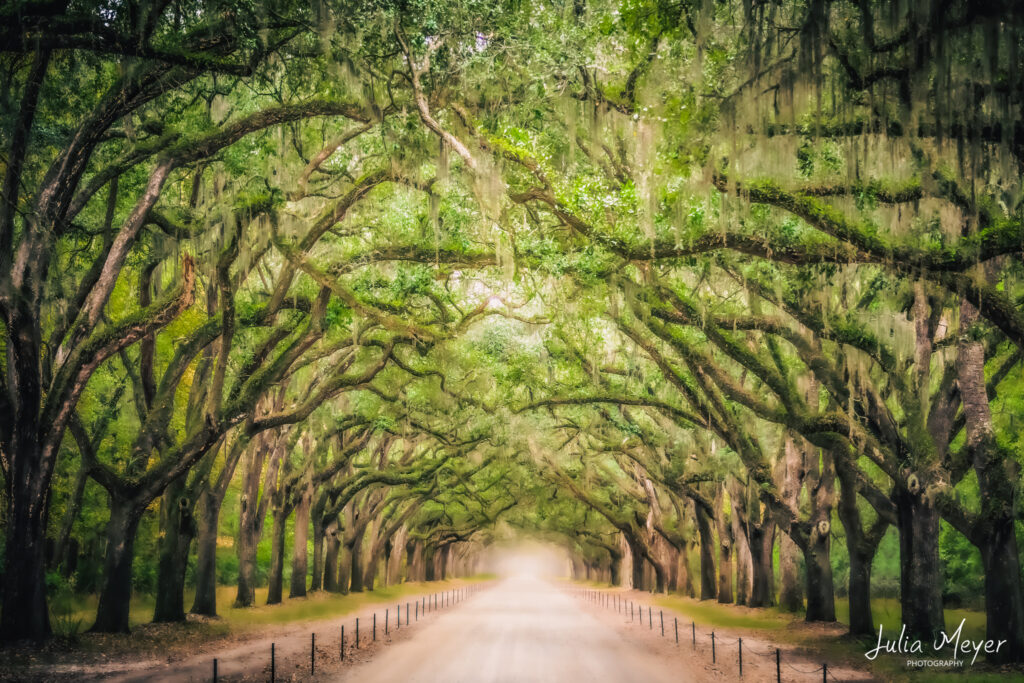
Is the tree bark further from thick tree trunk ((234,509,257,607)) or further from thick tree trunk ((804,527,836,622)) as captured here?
thick tree trunk ((234,509,257,607))

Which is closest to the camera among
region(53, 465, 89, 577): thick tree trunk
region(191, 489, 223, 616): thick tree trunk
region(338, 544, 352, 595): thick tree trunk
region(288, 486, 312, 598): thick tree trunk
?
region(53, 465, 89, 577): thick tree trunk

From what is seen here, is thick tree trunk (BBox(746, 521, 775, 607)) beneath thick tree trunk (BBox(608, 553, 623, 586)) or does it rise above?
above

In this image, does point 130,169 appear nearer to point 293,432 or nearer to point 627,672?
point 627,672

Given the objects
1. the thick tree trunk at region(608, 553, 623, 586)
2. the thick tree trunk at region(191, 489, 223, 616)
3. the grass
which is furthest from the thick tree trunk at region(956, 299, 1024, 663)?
the thick tree trunk at region(608, 553, 623, 586)

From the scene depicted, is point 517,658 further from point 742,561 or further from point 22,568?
point 742,561

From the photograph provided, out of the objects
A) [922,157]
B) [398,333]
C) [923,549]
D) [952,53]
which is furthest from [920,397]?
[398,333]

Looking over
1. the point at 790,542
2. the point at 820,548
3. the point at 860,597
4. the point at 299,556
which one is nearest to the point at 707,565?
the point at 790,542

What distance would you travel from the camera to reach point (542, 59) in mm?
10836

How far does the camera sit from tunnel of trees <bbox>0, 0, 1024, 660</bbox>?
370 inches

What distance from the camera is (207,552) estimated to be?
2225 centimetres

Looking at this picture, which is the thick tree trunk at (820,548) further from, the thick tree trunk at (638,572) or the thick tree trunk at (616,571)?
the thick tree trunk at (616,571)

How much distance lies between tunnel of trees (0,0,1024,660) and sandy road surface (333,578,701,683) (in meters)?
5.30

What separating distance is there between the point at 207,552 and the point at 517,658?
10.7m

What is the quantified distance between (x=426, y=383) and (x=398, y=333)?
20.7ft
